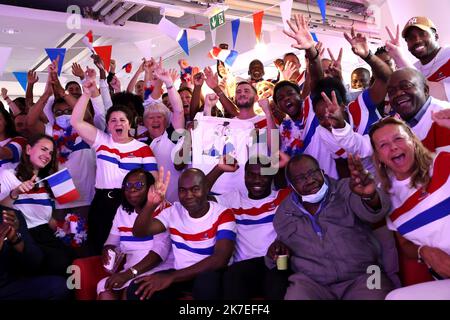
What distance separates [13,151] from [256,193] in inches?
77.6

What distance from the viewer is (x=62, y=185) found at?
291 cm

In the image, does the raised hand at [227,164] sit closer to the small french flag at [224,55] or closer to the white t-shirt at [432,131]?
the white t-shirt at [432,131]

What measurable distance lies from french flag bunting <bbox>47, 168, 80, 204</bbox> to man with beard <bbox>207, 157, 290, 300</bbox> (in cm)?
97

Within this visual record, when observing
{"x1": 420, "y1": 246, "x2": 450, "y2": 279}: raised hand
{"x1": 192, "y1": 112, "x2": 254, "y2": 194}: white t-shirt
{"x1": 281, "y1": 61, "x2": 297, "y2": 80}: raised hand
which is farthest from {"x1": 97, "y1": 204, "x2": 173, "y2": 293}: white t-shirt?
{"x1": 281, "y1": 61, "x2": 297, "y2": 80}: raised hand

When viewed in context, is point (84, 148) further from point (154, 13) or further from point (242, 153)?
point (154, 13)

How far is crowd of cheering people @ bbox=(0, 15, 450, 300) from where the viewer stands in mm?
2070

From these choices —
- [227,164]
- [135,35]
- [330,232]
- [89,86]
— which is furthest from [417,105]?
[135,35]

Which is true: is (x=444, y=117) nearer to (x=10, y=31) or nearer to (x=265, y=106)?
(x=265, y=106)

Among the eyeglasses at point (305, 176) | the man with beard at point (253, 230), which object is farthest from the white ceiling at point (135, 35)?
the eyeglasses at point (305, 176)

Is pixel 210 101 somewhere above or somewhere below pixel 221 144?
above

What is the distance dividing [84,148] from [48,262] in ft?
3.56

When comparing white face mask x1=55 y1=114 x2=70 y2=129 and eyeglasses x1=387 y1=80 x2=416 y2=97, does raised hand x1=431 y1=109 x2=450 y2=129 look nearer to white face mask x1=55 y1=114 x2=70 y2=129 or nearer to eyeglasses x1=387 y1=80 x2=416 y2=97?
eyeglasses x1=387 y1=80 x2=416 y2=97

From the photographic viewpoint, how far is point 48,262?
2.75 meters
